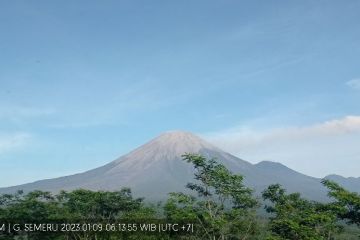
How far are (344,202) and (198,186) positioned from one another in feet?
27.9

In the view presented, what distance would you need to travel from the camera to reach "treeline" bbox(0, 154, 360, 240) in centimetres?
2498

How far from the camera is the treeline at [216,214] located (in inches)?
984

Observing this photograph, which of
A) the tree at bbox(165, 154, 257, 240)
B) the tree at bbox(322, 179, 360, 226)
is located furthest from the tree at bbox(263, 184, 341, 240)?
the tree at bbox(165, 154, 257, 240)

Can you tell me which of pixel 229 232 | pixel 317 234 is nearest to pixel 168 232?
pixel 229 232

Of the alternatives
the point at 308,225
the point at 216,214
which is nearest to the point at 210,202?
the point at 216,214

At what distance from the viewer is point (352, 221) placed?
2573 cm

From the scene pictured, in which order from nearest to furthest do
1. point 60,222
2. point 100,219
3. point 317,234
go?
1. point 317,234
2. point 60,222
3. point 100,219

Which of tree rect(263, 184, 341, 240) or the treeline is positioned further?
the treeline

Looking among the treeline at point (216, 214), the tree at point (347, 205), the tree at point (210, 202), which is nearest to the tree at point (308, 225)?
the treeline at point (216, 214)

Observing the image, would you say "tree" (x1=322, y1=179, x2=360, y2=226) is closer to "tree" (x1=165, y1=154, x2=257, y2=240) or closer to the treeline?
the treeline

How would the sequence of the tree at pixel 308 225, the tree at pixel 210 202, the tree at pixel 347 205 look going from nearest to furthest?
1. the tree at pixel 308 225
2. the tree at pixel 347 205
3. the tree at pixel 210 202

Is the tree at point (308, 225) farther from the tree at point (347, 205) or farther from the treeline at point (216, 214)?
the tree at point (347, 205)

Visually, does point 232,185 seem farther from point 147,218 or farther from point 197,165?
point 147,218

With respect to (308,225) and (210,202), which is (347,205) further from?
(210,202)
